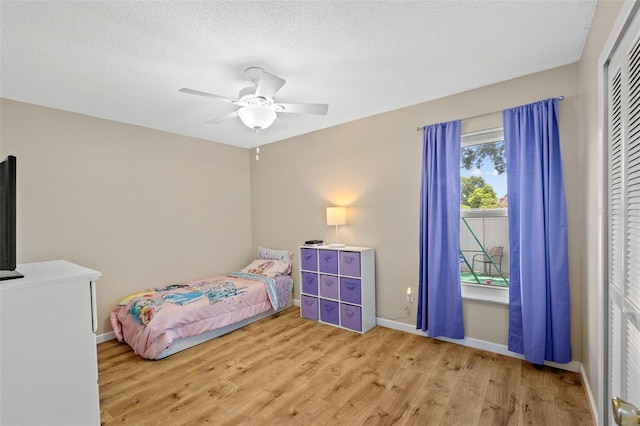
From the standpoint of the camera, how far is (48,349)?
4.48 ft

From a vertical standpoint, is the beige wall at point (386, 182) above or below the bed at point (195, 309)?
above

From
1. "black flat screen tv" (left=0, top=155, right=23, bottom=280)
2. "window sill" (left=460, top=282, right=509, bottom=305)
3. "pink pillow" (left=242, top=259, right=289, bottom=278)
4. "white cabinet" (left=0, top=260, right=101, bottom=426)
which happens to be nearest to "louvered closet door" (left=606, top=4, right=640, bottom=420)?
"window sill" (left=460, top=282, right=509, bottom=305)

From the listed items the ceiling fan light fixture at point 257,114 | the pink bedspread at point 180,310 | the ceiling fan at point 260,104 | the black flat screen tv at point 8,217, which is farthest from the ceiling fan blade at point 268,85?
the pink bedspread at point 180,310

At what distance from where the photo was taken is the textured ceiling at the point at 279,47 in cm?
175

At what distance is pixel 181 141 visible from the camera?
4.19 meters

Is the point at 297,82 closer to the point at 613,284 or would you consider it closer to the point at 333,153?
the point at 333,153

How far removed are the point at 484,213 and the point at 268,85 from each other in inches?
93.5

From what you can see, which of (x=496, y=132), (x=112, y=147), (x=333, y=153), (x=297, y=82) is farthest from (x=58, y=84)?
(x=496, y=132)

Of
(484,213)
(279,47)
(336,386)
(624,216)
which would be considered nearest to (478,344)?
(484,213)

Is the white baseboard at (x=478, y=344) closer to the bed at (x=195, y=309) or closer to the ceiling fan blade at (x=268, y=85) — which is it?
the bed at (x=195, y=309)

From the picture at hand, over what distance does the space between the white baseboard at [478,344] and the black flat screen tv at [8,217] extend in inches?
→ 128

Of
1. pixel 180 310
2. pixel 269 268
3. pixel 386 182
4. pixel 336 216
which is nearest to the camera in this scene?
pixel 180 310

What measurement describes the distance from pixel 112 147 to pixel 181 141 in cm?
87

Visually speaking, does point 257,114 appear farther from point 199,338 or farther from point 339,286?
point 199,338
